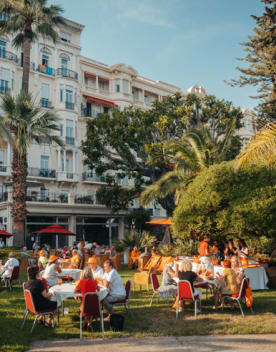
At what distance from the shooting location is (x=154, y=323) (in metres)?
8.44

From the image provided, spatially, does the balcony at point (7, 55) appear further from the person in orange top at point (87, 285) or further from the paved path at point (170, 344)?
the paved path at point (170, 344)

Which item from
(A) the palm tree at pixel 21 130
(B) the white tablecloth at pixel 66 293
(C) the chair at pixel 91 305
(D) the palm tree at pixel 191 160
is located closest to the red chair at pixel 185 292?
(B) the white tablecloth at pixel 66 293

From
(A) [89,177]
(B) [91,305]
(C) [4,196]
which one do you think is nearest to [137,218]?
(A) [89,177]

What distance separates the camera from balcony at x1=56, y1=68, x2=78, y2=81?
37.0 metres

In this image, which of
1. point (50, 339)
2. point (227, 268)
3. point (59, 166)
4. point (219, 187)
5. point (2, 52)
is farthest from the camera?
point (59, 166)

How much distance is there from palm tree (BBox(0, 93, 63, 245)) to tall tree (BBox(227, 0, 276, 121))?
12.1 meters

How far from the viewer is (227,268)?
992cm

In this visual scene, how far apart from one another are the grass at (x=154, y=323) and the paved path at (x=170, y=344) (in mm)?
283

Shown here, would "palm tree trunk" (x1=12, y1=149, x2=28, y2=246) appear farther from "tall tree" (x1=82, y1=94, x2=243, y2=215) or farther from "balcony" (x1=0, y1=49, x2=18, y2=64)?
"balcony" (x1=0, y1=49, x2=18, y2=64)

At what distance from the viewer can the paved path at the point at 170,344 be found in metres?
6.52

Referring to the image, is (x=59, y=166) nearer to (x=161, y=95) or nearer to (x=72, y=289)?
(x=161, y=95)

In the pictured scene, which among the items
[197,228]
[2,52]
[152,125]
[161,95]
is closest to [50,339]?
[197,228]

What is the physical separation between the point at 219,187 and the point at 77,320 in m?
8.09

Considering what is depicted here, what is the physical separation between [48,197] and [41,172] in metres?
2.90
